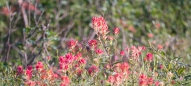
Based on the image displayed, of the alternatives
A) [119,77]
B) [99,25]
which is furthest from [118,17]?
[119,77]

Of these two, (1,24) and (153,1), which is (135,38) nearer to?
(153,1)

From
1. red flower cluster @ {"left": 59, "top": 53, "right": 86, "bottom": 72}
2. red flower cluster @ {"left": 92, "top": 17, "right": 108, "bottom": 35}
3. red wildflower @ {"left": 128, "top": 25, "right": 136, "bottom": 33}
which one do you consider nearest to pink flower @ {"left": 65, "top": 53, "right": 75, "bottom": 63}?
red flower cluster @ {"left": 59, "top": 53, "right": 86, "bottom": 72}

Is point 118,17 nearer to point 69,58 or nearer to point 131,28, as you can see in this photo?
point 131,28

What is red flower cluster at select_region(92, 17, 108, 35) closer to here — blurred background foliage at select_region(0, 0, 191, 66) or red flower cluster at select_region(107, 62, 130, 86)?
red flower cluster at select_region(107, 62, 130, 86)

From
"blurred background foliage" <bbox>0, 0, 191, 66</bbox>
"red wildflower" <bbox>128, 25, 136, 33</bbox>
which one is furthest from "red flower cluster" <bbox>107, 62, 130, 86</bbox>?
"red wildflower" <bbox>128, 25, 136, 33</bbox>

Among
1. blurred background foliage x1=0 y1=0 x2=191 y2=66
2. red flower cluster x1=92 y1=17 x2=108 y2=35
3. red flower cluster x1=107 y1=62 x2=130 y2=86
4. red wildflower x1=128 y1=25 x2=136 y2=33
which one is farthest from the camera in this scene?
red wildflower x1=128 y1=25 x2=136 y2=33

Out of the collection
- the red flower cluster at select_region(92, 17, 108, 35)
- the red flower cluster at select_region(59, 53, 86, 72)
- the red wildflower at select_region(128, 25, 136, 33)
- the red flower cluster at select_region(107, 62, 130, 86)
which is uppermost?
the red wildflower at select_region(128, 25, 136, 33)

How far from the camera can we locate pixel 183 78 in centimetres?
310

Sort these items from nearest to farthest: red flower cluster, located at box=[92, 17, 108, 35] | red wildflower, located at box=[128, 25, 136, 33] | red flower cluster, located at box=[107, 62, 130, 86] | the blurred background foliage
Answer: red flower cluster, located at box=[107, 62, 130, 86] < red flower cluster, located at box=[92, 17, 108, 35] < the blurred background foliage < red wildflower, located at box=[128, 25, 136, 33]

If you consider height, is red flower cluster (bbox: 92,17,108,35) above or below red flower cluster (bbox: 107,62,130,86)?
above

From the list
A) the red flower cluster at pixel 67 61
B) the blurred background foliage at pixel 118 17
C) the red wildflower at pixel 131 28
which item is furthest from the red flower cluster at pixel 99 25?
the red wildflower at pixel 131 28

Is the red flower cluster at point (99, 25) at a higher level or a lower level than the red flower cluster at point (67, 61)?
higher

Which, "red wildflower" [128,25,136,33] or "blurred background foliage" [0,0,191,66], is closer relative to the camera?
"blurred background foliage" [0,0,191,66]

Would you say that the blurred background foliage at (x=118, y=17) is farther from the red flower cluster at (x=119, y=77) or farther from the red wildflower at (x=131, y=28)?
the red flower cluster at (x=119, y=77)
